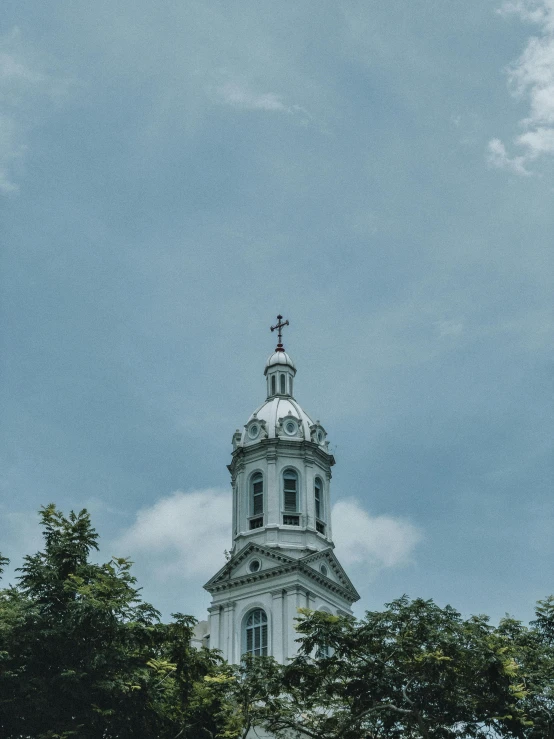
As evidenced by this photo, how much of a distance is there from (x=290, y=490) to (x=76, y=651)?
97.3 feet

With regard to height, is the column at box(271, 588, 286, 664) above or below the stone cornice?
below

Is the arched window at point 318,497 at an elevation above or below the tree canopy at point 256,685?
above

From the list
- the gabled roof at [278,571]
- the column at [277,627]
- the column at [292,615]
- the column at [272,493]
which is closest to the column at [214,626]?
the gabled roof at [278,571]

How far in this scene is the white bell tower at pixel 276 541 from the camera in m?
51.5

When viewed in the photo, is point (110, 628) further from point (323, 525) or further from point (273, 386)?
point (273, 386)

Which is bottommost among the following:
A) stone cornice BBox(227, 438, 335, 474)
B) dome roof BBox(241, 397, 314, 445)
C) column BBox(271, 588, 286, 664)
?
column BBox(271, 588, 286, 664)

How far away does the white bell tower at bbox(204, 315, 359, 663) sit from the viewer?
169 ft

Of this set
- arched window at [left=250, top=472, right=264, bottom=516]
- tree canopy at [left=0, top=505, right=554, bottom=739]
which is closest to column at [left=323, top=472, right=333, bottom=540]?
arched window at [left=250, top=472, right=264, bottom=516]

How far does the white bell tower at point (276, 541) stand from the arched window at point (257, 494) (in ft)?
0.21

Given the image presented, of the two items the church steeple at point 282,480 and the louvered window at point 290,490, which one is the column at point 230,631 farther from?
the louvered window at point 290,490

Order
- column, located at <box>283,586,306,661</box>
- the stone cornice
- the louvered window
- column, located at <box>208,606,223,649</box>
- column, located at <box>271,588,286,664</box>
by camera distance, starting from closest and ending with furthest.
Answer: column, located at <box>283,586,306,661</box> → column, located at <box>271,588,286,664</box> → column, located at <box>208,606,223,649</box> → the louvered window → the stone cornice

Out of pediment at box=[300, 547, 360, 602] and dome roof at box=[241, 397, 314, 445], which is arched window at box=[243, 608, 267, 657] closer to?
pediment at box=[300, 547, 360, 602]

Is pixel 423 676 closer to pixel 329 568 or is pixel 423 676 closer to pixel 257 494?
pixel 329 568

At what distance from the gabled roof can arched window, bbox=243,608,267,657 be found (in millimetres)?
1875
